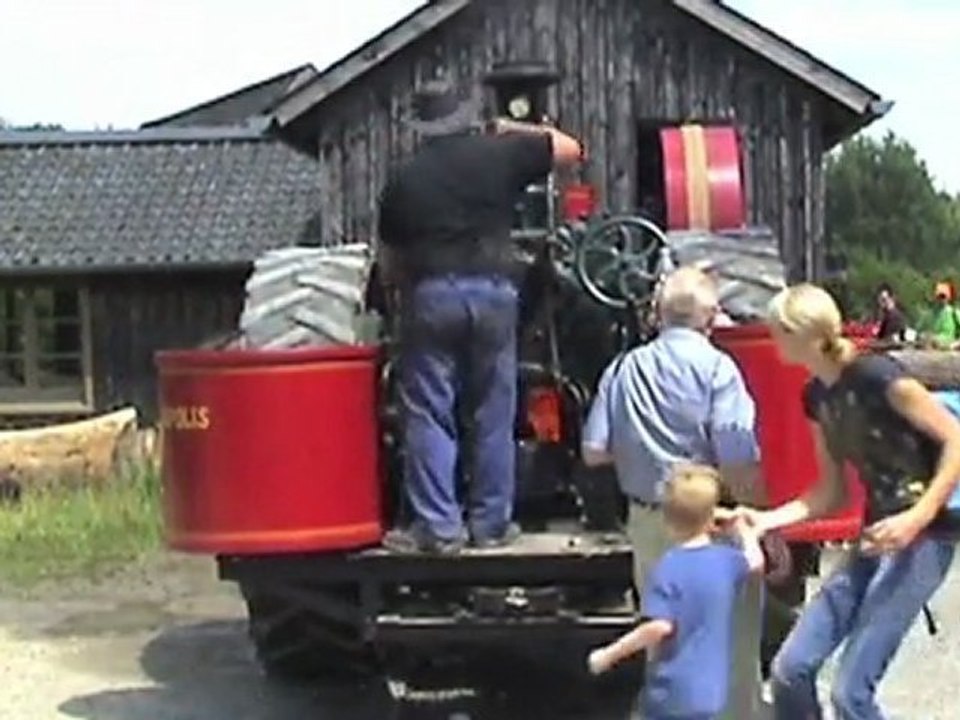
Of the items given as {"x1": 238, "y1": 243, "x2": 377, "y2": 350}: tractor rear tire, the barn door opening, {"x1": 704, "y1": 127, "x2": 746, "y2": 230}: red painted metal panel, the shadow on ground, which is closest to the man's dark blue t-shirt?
the shadow on ground

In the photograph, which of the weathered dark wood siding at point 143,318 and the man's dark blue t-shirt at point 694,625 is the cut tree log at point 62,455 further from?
the man's dark blue t-shirt at point 694,625

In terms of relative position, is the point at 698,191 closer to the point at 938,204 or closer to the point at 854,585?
the point at 854,585

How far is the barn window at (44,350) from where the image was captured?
23125 mm

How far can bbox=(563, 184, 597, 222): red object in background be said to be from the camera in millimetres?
9344

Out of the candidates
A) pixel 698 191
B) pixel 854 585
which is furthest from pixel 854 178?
pixel 854 585

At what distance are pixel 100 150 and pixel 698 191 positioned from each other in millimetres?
15344

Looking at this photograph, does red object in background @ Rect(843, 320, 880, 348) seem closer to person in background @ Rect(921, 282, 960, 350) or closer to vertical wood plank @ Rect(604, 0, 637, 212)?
person in background @ Rect(921, 282, 960, 350)

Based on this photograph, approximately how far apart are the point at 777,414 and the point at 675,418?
2.86ft

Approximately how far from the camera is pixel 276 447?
7766 millimetres

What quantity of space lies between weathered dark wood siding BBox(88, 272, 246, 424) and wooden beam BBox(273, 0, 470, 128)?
342cm

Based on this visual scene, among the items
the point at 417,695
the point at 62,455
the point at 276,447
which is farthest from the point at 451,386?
the point at 62,455

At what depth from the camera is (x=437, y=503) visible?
794 cm

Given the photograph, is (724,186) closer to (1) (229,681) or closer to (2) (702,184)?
(2) (702,184)

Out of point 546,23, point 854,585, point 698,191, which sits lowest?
point 854,585
